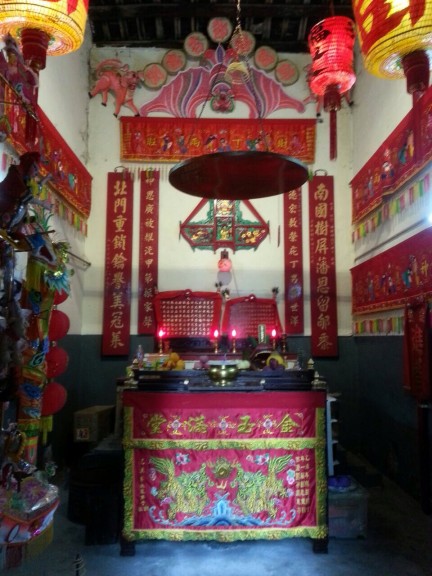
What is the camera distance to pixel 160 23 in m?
5.46

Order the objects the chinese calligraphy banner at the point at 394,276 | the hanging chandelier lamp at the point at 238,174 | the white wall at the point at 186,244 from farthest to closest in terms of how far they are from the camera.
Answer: the white wall at the point at 186,244 → the chinese calligraphy banner at the point at 394,276 → the hanging chandelier lamp at the point at 238,174

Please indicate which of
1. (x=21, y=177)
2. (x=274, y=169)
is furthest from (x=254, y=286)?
(x=21, y=177)

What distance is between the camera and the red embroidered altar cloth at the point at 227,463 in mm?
2799

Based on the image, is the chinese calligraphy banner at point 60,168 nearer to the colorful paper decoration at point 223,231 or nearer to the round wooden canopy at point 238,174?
the colorful paper decoration at point 223,231

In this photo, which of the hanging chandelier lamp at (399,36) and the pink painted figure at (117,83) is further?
the pink painted figure at (117,83)

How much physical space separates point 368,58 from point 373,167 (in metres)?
2.32

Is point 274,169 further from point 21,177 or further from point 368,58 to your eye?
point 21,177

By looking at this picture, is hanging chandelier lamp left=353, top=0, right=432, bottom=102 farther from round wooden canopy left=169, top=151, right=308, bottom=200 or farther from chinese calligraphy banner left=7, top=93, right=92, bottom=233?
chinese calligraphy banner left=7, top=93, right=92, bottom=233

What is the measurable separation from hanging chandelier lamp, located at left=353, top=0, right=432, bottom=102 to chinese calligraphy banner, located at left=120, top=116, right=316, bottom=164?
10.0 ft

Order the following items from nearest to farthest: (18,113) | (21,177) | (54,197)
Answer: (21,177), (18,113), (54,197)

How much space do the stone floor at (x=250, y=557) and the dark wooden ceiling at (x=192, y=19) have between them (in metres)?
4.97

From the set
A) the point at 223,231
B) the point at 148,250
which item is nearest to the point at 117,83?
the point at 148,250

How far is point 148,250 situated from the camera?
17.9 feet

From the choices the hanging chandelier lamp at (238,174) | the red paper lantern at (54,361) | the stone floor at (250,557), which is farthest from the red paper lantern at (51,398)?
the hanging chandelier lamp at (238,174)
